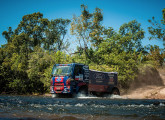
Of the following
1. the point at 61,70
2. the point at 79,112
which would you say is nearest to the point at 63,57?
the point at 61,70

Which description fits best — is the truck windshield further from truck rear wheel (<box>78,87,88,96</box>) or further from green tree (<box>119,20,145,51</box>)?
green tree (<box>119,20,145,51</box>)

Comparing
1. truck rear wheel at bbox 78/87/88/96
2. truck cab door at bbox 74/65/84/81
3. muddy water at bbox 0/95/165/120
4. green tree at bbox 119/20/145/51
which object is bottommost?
muddy water at bbox 0/95/165/120

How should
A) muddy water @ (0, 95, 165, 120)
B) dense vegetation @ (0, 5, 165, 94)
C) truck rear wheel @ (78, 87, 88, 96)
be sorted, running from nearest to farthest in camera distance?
muddy water @ (0, 95, 165, 120) < truck rear wheel @ (78, 87, 88, 96) < dense vegetation @ (0, 5, 165, 94)

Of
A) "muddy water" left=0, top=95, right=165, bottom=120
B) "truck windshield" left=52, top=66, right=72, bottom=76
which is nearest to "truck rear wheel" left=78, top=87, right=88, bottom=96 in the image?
"truck windshield" left=52, top=66, right=72, bottom=76

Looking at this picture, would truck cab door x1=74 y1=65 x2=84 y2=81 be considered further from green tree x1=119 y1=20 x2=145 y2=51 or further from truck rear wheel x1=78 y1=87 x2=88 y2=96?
green tree x1=119 y1=20 x2=145 y2=51

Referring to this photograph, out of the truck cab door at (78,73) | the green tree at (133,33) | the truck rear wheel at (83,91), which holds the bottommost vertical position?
the truck rear wheel at (83,91)

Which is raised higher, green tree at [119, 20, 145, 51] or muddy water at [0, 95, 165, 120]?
green tree at [119, 20, 145, 51]

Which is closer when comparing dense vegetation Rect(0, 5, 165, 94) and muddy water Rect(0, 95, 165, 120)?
muddy water Rect(0, 95, 165, 120)

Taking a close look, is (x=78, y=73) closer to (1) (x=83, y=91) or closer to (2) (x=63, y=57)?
(1) (x=83, y=91)

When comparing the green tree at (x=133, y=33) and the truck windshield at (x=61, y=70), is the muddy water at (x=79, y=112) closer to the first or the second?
the truck windshield at (x=61, y=70)

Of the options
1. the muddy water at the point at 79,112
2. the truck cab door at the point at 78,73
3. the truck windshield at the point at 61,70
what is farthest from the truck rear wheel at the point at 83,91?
the muddy water at the point at 79,112

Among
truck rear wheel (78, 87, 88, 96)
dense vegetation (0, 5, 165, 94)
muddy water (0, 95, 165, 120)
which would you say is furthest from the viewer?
dense vegetation (0, 5, 165, 94)

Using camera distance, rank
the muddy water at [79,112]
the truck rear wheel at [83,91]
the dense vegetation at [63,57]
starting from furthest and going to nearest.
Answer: the dense vegetation at [63,57] → the truck rear wheel at [83,91] → the muddy water at [79,112]

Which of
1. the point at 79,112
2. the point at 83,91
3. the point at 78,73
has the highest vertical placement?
the point at 78,73
